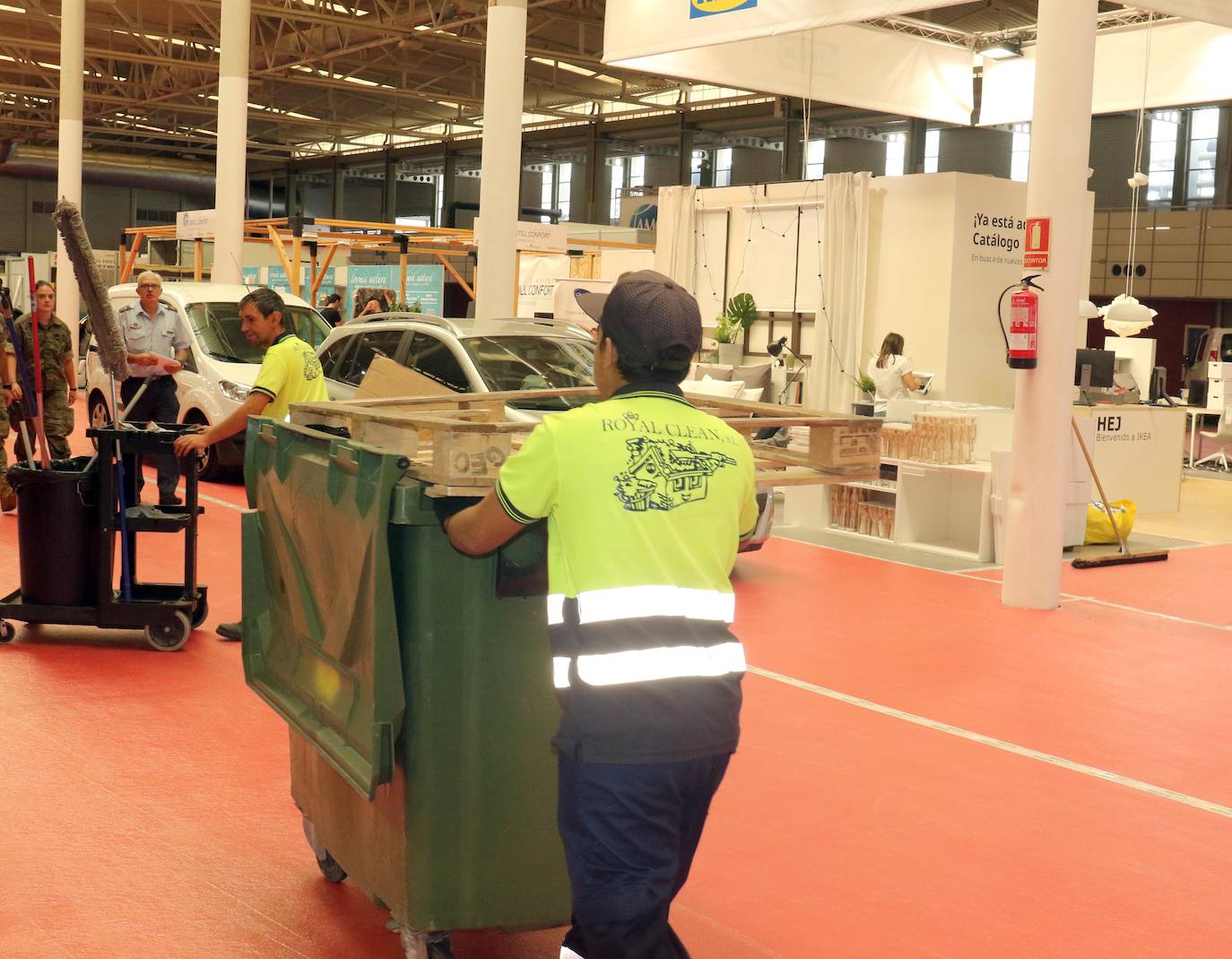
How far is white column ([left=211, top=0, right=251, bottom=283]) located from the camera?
15477 mm

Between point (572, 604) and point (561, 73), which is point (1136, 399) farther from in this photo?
point (561, 73)

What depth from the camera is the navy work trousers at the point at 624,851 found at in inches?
85.0

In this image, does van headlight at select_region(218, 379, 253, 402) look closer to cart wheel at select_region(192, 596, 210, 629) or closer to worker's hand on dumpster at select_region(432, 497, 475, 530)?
cart wheel at select_region(192, 596, 210, 629)

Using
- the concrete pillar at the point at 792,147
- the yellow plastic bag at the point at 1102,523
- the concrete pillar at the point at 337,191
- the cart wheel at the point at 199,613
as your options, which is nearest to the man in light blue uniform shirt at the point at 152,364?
the cart wheel at the point at 199,613

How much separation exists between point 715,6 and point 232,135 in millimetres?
7735

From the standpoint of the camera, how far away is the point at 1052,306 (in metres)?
7.50

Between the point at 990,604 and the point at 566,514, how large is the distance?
6077mm

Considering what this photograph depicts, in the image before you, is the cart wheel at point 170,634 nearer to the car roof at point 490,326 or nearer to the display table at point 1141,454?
the car roof at point 490,326

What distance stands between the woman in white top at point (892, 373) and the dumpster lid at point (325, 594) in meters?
8.35

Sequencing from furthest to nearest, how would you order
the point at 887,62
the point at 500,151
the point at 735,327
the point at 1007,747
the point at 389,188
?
1. the point at 389,188
2. the point at 735,327
3. the point at 887,62
4. the point at 500,151
5. the point at 1007,747

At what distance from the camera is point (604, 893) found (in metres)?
2.16

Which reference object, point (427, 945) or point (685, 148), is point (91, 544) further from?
point (685, 148)

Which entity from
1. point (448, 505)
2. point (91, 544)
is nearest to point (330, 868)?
point (448, 505)

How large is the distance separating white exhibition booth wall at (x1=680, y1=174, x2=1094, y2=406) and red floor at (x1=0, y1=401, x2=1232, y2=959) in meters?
5.41
